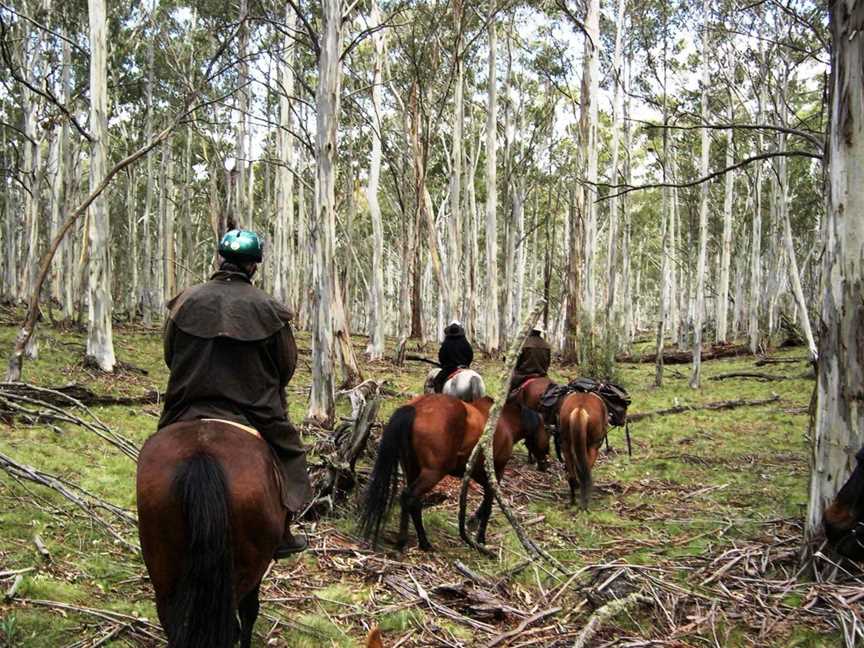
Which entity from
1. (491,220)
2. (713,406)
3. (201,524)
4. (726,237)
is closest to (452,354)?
(201,524)

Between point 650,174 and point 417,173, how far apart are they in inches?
913

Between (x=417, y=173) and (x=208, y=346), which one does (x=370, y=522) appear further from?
(x=417, y=173)

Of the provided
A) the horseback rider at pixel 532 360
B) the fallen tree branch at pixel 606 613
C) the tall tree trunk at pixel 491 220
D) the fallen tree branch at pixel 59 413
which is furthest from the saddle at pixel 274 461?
the tall tree trunk at pixel 491 220

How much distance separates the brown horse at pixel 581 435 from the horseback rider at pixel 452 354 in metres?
1.39

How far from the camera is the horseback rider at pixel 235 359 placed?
334cm

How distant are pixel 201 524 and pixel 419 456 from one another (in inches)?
137

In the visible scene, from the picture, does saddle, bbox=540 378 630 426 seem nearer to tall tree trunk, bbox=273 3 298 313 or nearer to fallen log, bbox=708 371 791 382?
fallen log, bbox=708 371 791 382

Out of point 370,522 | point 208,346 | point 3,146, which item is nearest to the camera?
point 208,346

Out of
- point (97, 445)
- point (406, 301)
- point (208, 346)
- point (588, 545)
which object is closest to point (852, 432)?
point (588, 545)

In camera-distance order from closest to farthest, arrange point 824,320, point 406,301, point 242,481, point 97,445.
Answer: point 242,481 → point 824,320 → point 97,445 → point 406,301

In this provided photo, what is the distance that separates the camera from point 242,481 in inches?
118

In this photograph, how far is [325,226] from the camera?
10438 mm

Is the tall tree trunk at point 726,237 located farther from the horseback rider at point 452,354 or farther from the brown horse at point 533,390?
the horseback rider at point 452,354

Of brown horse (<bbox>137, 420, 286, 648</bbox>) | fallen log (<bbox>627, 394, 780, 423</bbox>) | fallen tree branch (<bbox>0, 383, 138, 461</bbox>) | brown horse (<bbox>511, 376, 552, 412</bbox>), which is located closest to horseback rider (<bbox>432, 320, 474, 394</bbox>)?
brown horse (<bbox>511, 376, 552, 412</bbox>)
